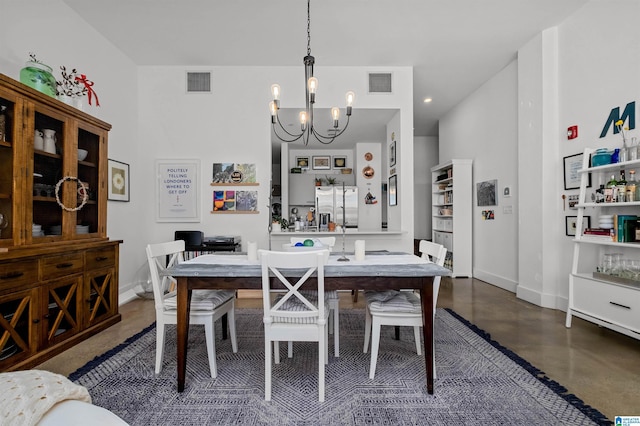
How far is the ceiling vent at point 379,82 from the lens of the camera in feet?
15.3

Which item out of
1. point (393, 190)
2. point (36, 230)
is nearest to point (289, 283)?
point (36, 230)

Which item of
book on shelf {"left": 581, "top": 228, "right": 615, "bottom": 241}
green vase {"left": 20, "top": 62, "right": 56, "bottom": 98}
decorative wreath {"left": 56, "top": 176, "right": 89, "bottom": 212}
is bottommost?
book on shelf {"left": 581, "top": 228, "right": 615, "bottom": 241}

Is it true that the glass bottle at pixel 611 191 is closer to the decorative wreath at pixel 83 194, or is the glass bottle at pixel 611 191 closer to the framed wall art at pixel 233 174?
the framed wall art at pixel 233 174

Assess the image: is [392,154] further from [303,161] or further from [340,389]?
[340,389]

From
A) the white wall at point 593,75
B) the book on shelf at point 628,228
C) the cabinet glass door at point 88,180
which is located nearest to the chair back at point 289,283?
the cabinet glass door at point 88,180

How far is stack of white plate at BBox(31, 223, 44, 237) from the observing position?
2.33m

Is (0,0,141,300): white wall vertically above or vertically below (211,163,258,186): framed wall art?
above

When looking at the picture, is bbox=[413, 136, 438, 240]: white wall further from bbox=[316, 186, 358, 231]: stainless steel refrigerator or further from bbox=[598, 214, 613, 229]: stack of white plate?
bbox=[598, 214, 613, 229]: stack of white plate

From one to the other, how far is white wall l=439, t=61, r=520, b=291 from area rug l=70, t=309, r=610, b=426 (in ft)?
8.22

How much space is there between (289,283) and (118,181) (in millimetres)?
3344

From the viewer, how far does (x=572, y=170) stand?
348 centimetres

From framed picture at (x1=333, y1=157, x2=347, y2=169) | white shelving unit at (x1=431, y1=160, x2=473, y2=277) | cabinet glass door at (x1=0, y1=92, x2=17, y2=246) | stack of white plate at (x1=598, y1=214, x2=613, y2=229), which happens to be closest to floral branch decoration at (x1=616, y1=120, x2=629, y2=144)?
stack of white plate at (x1=598, y1=214, x2=613, y2=229)

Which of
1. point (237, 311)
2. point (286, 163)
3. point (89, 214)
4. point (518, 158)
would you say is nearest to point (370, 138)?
point (286, 163)

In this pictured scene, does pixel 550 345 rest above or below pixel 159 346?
below
